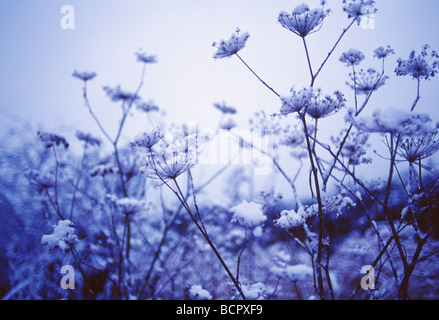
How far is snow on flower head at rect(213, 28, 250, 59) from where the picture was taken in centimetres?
96

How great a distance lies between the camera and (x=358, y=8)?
3.03 feet

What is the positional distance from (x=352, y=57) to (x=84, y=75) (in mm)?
1966

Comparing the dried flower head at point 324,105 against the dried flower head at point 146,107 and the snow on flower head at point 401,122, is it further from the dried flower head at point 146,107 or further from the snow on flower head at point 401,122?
the dried flower head at point 146,107

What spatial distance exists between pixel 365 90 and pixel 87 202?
115 inches

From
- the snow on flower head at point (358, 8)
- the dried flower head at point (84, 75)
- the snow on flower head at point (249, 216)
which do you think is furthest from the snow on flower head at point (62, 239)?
the snow on flower head at point (358, 8)

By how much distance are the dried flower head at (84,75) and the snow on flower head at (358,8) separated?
186 centimetres

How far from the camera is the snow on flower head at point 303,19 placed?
859mm

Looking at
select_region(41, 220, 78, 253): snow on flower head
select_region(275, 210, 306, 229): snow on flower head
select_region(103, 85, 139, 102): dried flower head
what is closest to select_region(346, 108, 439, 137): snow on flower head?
select_region(275, 210, 306, 229): snow on flower head

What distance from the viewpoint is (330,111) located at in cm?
90

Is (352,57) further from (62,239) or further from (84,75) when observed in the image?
(84,75)

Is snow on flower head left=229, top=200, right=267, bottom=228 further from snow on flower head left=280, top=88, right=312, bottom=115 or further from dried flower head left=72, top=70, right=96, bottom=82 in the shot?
dried flower head left=72, top=70, right=96, bottom=82

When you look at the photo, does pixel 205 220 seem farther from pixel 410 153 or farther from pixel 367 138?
pixel 410 153

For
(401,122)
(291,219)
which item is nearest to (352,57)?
(401,122)

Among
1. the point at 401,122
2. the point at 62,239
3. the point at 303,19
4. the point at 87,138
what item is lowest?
the point at 62,239
